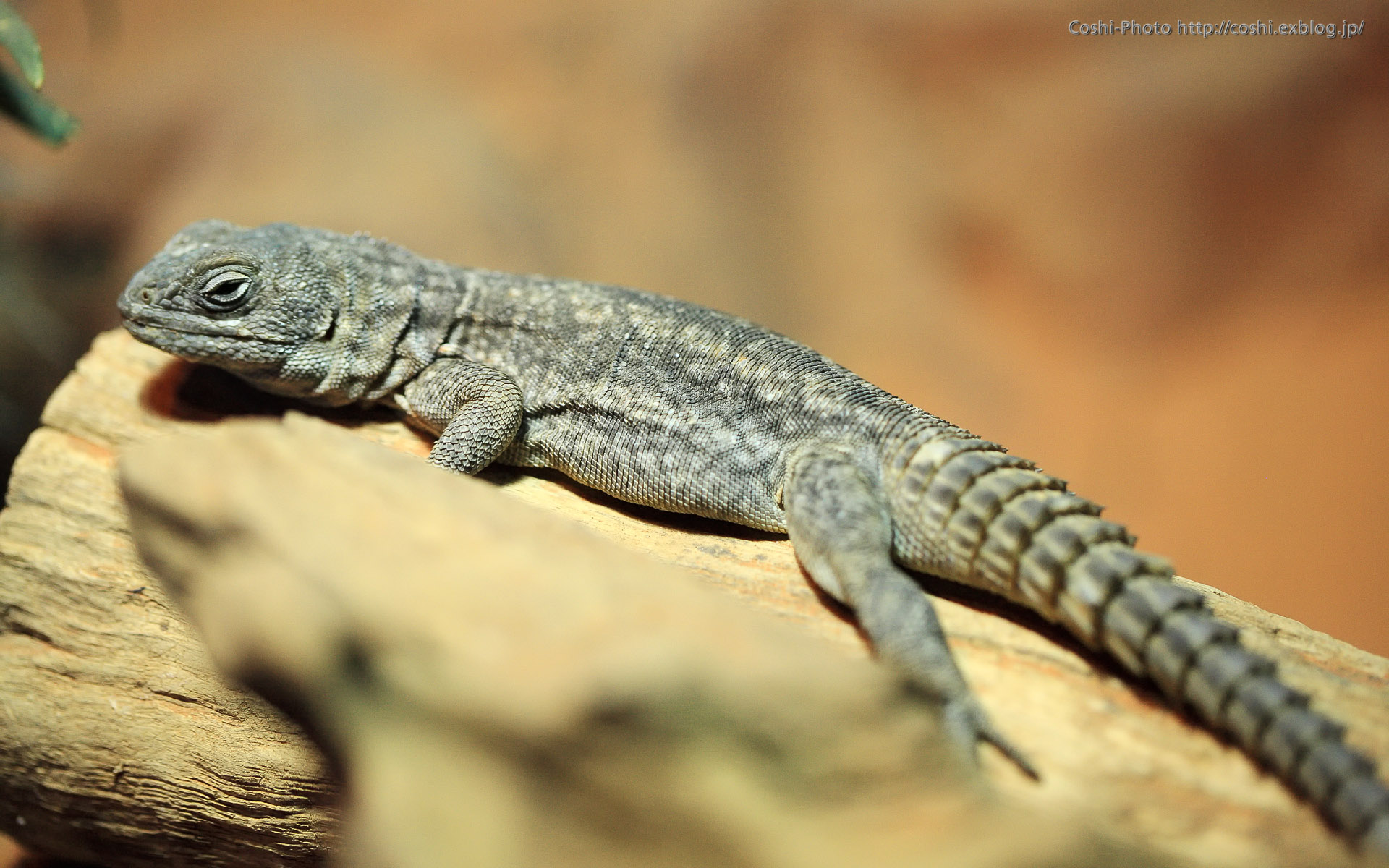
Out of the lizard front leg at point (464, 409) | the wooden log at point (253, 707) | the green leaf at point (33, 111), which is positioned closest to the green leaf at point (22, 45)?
the green leaf at point (33, 111)

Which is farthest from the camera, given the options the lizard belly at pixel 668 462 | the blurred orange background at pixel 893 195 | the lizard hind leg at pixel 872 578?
the blurred orange background at pixel 893 195

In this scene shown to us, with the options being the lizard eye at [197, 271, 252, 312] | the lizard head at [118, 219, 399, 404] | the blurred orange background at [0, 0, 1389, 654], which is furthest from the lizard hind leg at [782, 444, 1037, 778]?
the blurred orange background at [0, 0, 1389, 654]

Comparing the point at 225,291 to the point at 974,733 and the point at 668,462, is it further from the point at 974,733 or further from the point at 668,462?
the point at 974,733

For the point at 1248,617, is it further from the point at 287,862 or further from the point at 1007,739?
the point at 287,862

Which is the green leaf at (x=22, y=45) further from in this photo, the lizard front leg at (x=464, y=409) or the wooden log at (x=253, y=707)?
the lizard front leg at (x=464, y=409)

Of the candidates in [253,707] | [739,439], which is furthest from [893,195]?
[253,707]

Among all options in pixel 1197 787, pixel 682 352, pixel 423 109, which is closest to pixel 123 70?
pixel 423 109
